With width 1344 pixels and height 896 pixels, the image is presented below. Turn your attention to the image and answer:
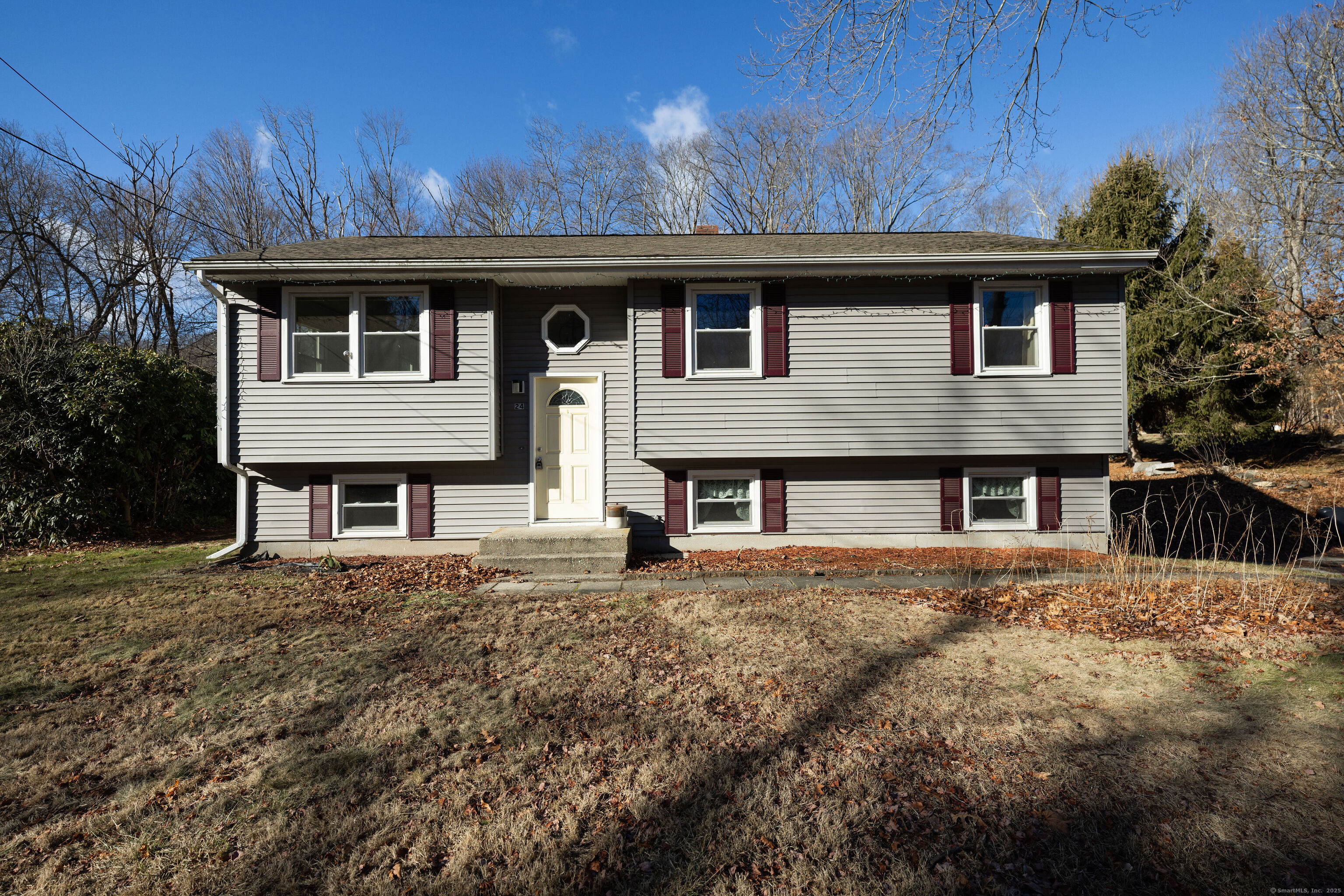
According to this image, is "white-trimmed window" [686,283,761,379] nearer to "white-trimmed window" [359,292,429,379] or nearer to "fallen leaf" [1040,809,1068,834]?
"white-trimmed window" [359,292,429,379]

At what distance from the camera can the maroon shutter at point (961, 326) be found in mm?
8586

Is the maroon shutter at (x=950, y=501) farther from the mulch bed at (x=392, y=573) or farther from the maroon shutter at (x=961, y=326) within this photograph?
the mulch bed at (x=392, y=573)

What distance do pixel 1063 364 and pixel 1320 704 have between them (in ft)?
19.9

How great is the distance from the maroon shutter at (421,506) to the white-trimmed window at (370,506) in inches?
7.0

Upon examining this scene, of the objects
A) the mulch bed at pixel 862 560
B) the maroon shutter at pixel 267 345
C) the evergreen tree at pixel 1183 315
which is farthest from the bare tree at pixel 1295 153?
the maroon shutter at pixel 267 345

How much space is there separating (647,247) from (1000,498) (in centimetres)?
679

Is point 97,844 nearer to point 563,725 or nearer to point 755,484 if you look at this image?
point 563,725

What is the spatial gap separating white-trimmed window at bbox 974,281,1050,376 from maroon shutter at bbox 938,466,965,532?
1642mm

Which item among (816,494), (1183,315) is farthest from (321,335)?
(1183,315)

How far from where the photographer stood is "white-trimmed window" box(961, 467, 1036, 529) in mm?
9008

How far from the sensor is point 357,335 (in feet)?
27.8

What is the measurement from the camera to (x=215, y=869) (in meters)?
2.28

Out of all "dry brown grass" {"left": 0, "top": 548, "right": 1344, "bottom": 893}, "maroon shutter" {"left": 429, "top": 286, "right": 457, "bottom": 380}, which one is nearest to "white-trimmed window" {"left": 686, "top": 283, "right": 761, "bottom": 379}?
"maroon shutter" {"left": 429, "top": 286, "right": 457, "bottom": 380}

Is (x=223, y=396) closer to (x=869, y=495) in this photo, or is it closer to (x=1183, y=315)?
(x=869, y=495)
